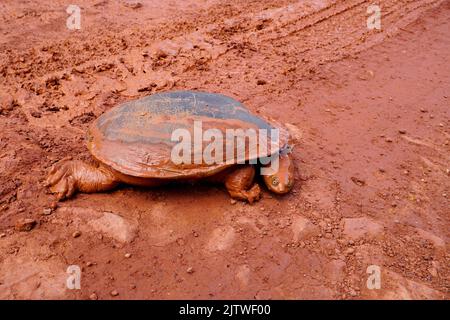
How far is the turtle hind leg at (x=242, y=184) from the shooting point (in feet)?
9.70

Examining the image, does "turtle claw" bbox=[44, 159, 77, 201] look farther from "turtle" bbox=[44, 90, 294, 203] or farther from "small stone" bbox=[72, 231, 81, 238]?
"small stone" bbox=[72, 231, 81, 238]

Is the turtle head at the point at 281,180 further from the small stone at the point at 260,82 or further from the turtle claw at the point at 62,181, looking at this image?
the small stone at the point at 260,82

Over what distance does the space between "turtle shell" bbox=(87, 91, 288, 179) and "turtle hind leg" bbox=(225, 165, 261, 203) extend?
0.45ft

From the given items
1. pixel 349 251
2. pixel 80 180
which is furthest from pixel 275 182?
pixel 80 180

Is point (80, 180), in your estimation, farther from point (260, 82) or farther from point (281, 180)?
point (260, 82)

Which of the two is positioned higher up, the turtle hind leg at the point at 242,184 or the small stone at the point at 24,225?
the turtle hind leg at the point at 242,184

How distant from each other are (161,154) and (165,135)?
153 millimetres

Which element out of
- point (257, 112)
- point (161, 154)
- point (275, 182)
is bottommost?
point (275, 182)

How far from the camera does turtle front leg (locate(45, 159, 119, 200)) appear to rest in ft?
9.75

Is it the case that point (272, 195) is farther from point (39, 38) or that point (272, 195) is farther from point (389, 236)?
point (39, 38)

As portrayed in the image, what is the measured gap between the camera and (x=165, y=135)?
285 cm

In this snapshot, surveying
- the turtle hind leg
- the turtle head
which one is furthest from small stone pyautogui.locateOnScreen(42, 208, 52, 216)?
the turtle head

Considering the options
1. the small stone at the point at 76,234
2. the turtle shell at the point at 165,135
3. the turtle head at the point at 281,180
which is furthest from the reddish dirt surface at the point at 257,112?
the turtle shell at the point at 165,135

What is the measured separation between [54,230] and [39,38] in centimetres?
351
